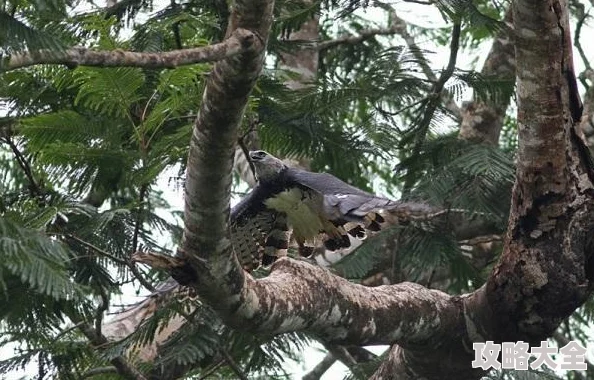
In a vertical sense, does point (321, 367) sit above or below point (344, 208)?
below

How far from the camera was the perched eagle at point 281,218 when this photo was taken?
4992mm

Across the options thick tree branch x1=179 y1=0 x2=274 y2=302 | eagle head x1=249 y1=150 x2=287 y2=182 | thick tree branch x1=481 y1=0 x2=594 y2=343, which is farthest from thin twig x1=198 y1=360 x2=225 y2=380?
thick tree branch x1=179 y1=0 x2=274 y2=302

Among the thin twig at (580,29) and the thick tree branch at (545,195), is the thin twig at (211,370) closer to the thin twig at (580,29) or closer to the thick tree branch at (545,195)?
the thick tree branch at (545,195)

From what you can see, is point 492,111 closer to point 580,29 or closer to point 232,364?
point 580,29

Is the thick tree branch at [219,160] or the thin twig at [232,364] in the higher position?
the thick tree branch at [219,160]

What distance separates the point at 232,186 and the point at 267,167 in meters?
0.29

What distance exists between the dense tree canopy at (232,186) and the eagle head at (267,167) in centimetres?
14

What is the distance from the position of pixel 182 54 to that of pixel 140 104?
217 cm

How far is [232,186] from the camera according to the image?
5.39 meters

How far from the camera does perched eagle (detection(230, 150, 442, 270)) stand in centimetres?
499

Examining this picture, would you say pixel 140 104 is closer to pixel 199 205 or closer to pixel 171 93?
pixel 171 93

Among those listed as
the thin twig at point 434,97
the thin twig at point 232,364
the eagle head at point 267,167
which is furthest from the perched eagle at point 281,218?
the thin twig at point 434,97

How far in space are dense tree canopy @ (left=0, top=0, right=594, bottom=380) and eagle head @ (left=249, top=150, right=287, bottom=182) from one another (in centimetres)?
14

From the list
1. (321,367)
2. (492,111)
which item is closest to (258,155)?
(492,111)
